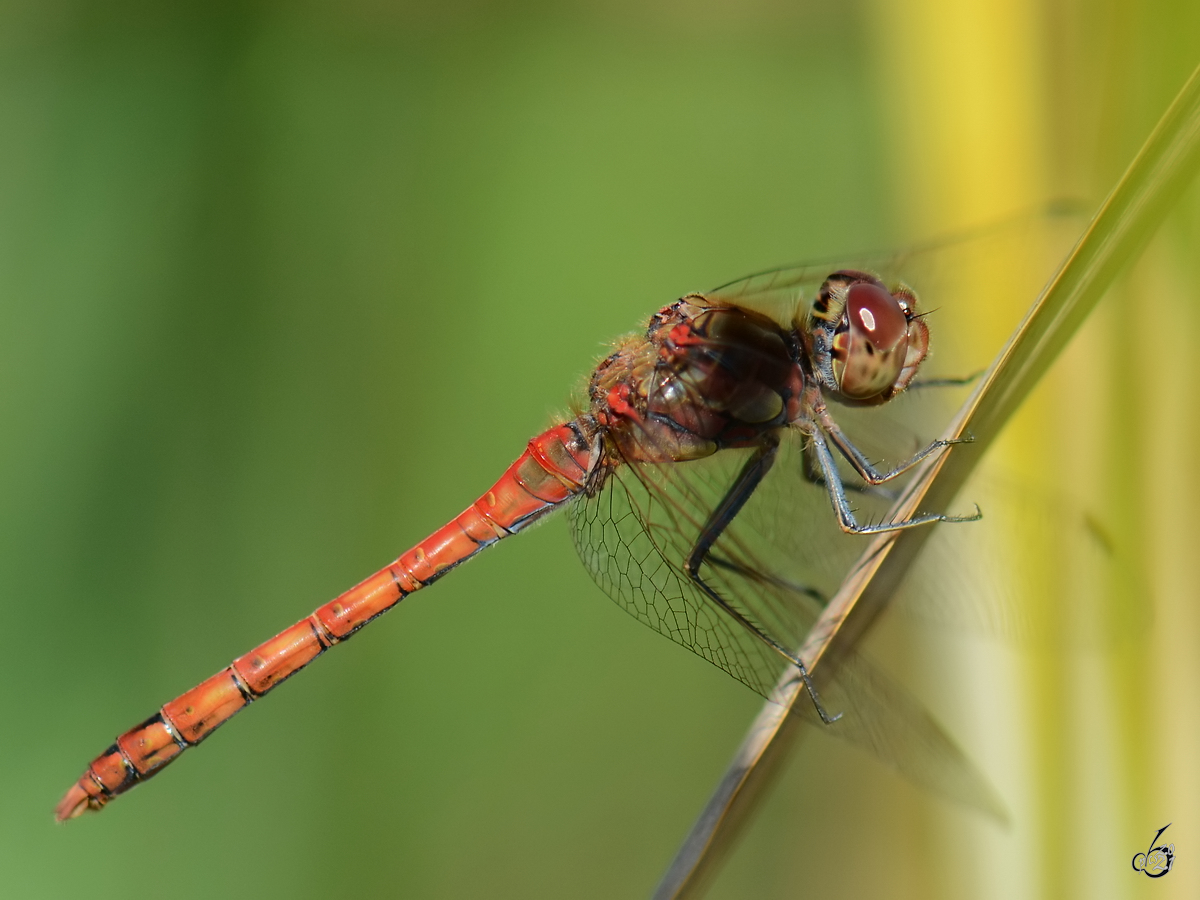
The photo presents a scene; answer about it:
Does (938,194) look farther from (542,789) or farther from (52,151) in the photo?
(52,151)

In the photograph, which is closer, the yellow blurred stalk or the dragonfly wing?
the yellow blurred stalk

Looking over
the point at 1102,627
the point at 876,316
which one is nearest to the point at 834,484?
the point at 876,316

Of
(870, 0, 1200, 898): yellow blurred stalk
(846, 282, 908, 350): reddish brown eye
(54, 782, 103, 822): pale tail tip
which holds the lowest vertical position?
(870, 0, 1200, 898): yellow blurred stalk

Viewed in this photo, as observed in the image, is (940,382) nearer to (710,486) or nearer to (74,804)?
(710,486)

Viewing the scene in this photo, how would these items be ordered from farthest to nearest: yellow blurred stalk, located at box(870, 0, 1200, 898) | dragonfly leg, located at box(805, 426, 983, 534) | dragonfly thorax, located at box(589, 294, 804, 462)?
1. dragonfly thorax, located at box(589, 294, 804, 462)
2. dragonfly leg, located at box(805, 426, 983, 534)
3. yellow blurred stalk, located at box(870, 0, 1200, 898)

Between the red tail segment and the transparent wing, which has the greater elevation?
the red tail segment

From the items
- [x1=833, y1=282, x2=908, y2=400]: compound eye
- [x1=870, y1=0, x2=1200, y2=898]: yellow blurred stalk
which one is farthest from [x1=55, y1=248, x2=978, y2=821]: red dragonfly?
[x1=870, y1=0, x2=1200, y2=898]: yellow blurred stalk

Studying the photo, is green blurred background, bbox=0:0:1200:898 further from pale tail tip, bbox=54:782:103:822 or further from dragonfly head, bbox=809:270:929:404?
dragonfly head, bbox=809:270:929:404

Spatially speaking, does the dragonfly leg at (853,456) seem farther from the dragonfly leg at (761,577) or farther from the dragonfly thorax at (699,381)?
Answer: the dragonfly leg at (761,577)

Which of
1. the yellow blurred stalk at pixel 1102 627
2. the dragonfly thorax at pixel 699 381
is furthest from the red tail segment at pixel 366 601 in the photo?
the yellow blurred stalk at pixel 1102 627
